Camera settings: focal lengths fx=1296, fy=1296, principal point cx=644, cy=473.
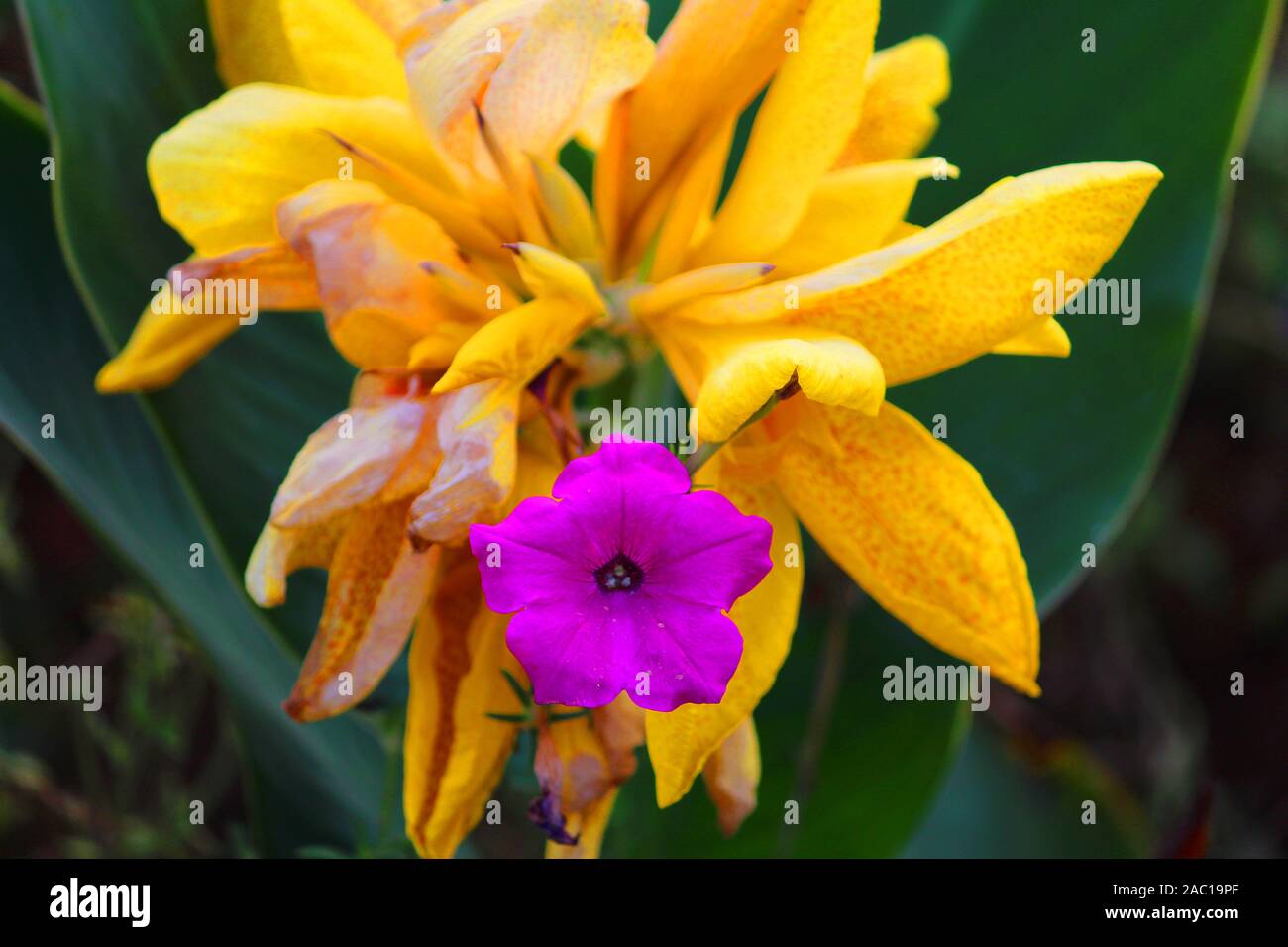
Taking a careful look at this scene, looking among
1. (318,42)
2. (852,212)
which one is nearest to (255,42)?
(318,42)

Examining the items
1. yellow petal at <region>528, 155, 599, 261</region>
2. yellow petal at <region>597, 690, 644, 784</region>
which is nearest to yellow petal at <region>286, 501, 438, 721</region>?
yellow petal at <region>597, 690, 644, 784</region>

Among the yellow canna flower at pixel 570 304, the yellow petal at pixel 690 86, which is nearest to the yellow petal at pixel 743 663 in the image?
the yellow canna flower at pixel 570 304

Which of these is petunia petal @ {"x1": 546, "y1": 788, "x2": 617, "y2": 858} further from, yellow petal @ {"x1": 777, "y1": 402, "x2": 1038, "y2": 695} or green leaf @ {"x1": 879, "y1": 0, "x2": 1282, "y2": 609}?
green leaf @ {"x1": 879, "y1": 0, "x2": 1282, "y2": 609}

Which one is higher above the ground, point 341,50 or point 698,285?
point 341,50

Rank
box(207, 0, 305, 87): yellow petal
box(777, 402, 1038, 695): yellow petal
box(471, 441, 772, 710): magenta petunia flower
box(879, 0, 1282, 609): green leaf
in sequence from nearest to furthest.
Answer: box(471, 441, 772, 710): magenta petunia flower < box(777, 402, 1038, 695): yellow petal < box(207, 0, 305, 87): yellow petal < box(879, 0, 1282, 609): green leaf

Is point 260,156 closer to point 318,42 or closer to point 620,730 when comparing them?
point 318,42
